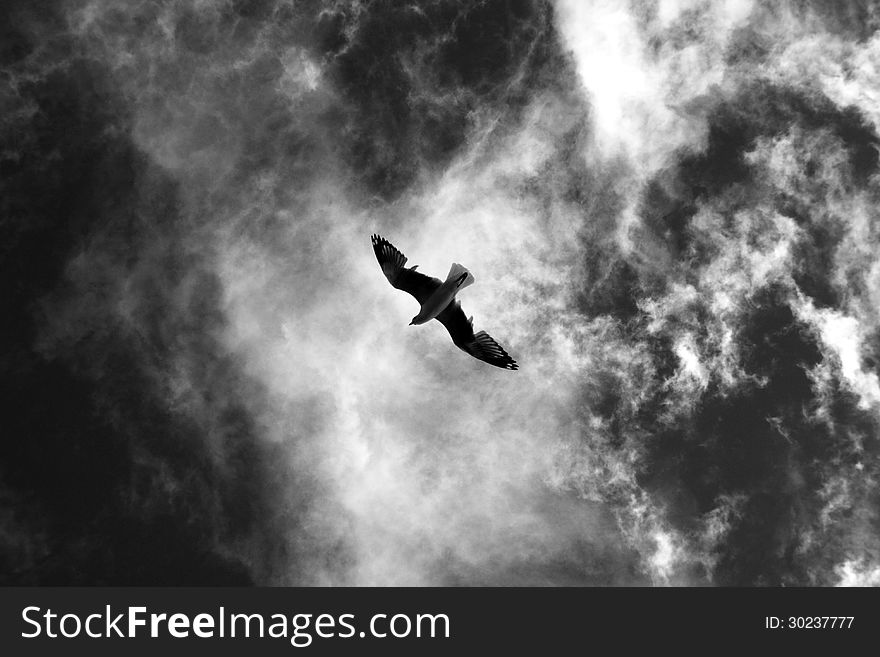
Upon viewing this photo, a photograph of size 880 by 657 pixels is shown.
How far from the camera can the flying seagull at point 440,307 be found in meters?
55.9

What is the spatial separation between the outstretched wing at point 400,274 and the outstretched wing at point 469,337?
2166 millimetres

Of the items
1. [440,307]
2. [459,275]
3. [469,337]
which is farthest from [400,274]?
[469,337]

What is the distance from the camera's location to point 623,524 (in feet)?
258

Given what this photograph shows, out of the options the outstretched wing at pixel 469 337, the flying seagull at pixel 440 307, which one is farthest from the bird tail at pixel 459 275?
the outstretched wing at pixel 469 337

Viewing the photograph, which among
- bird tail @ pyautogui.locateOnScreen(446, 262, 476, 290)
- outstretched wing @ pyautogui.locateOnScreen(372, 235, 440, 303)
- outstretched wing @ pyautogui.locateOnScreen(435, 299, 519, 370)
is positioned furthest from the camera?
outstretched wing @ pyautogui.locateOnScreen(372, 235, 440, 303)

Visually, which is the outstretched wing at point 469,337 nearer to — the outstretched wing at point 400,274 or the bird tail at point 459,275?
the outstretched wing at point 400,274

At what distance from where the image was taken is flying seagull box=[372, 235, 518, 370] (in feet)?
183

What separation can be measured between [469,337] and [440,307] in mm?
3767

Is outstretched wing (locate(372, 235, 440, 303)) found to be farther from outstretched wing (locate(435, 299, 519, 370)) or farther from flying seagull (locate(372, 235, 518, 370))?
outstretched wing (locate(435, 299, 519, 370))

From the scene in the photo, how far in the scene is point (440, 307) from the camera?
183 ft

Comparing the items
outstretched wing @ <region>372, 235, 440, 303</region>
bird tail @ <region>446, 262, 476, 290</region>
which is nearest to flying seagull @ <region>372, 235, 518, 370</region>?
outstretched wing @ <region>372, 235, 440, 303</region>

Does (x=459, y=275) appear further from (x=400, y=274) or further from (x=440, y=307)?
(x=400, y=274)

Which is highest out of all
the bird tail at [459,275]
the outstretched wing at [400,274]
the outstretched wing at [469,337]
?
the outstretched wing at [400,274]

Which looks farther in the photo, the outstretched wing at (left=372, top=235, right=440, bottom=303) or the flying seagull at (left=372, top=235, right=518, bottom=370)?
the outstretched wing at (left=372, top=235, right=440, bottom=303)
